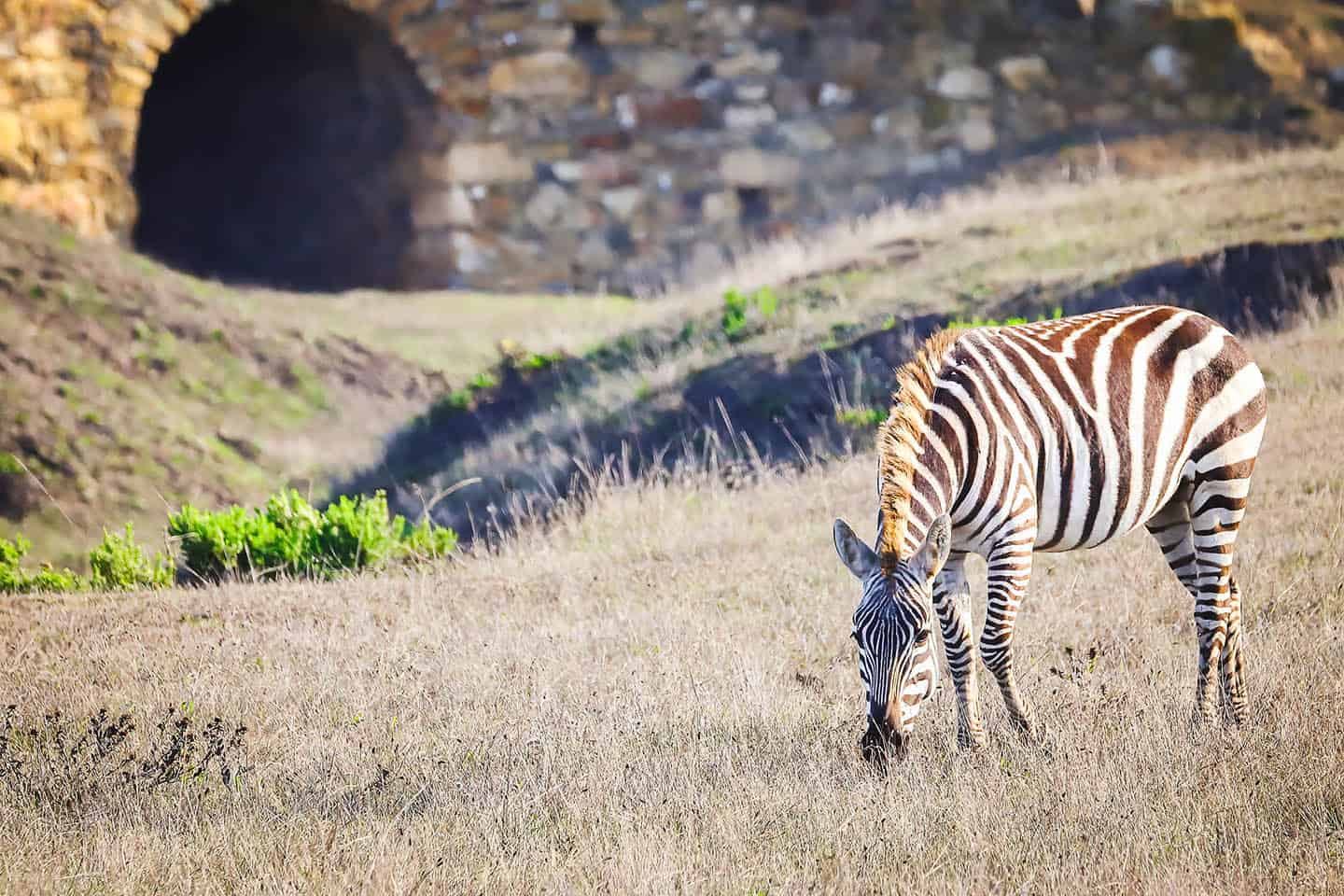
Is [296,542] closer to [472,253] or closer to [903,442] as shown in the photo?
[903,442]

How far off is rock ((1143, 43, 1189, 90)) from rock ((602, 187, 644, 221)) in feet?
23.9

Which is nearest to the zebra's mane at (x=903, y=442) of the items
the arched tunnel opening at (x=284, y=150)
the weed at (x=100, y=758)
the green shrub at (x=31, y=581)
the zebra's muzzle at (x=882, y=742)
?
the zebra's muzzle at (x=882, y=742)

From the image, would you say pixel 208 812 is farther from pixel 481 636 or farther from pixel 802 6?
pixel 802 6

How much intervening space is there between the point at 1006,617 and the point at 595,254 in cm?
1433

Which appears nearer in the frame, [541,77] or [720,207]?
[541,77]

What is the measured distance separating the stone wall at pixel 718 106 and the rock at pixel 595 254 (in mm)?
25

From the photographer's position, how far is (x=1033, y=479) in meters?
5.91

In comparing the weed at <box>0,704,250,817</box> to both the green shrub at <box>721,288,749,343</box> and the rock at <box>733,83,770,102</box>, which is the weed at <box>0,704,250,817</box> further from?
the rock at <box>733,83,770,102</box>

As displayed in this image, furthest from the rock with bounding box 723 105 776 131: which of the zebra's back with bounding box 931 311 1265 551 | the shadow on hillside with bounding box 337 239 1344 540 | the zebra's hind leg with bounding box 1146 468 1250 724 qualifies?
the zebra's hind leg with bounding box 1146 468 1250 724

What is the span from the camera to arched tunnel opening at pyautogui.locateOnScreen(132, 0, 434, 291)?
1991 centimetres

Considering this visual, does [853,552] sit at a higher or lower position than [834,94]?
higher

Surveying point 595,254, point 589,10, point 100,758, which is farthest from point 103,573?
point 589,10

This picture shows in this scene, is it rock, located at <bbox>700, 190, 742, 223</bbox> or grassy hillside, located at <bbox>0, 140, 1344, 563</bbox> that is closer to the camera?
grassy hillside, located at <bbox>0, 140, 1344, 563</bbox>

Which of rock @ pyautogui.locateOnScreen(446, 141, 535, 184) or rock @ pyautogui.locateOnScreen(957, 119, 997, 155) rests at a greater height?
rock @ pyautogui.locateOnScreen(446, 141, 535, 184)
